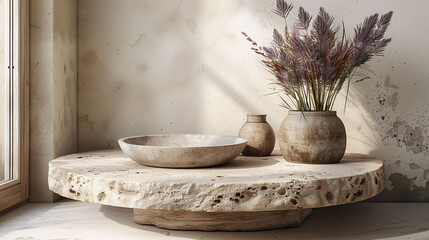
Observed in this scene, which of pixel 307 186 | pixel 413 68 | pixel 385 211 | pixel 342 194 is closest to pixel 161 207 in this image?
pixel 307 186

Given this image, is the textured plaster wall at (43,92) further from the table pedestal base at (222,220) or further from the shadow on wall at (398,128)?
the shadow on wall at (398,128)

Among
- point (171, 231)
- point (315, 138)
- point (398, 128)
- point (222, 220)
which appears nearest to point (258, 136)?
point (315, 138)

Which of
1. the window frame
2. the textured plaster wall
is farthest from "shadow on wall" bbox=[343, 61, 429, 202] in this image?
the window frame

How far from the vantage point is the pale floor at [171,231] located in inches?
53.0

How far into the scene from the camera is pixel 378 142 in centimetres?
195

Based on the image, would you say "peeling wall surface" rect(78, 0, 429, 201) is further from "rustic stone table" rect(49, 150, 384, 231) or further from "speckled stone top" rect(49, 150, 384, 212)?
"speckled stone top" rect(49, 150, 384, 212)

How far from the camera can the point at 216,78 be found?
201 centimetres

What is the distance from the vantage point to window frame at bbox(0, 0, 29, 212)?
1682 mm

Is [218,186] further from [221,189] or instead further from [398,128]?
[398,128]

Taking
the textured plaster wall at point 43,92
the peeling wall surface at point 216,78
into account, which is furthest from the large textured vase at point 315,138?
the textured plaster wall at point 43,92

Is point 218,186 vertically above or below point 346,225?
above

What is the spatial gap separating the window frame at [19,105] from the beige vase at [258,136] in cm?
97

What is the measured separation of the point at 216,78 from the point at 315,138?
0.70 m

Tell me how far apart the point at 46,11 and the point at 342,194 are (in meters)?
1.48
